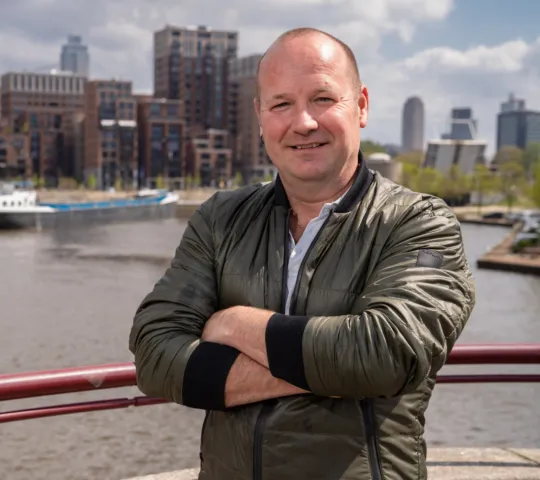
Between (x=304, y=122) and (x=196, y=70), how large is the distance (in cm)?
10303

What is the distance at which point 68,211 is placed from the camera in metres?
51.6

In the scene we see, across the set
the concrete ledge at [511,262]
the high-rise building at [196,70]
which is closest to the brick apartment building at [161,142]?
the high-rise building at [196,70]

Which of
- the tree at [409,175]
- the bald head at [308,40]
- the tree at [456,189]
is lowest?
the tree at [456,189]

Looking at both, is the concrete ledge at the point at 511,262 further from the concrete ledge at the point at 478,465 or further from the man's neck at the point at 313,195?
the man's neck at the point at 313,195

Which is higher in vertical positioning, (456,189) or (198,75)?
(198,75)

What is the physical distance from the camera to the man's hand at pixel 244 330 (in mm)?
1298

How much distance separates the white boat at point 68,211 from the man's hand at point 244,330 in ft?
156

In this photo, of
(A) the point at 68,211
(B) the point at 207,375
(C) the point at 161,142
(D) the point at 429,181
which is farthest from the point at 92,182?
(B) the point at 207,375

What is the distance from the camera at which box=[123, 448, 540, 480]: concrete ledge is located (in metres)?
2.43

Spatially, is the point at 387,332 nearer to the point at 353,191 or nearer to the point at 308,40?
the point at 353,191

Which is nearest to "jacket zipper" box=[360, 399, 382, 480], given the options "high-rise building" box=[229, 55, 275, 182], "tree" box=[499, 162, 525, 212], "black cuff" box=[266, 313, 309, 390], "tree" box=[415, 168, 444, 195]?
"black cuff" box=[266, 313, 309, 390]

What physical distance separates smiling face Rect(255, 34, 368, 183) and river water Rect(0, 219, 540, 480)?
765 cm

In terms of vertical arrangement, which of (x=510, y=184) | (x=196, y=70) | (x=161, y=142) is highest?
(x=196, y=70)

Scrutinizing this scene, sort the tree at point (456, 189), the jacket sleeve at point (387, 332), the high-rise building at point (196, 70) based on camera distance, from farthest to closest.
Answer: the high-rise building at point (196, 70), the tree at point (456, 189), the jacket sleeve at point (387, 332)
